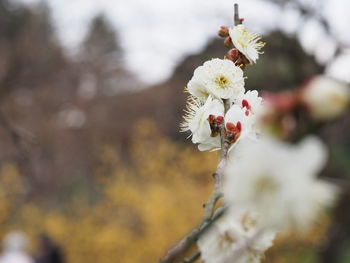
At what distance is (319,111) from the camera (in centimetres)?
41

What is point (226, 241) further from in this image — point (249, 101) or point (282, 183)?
point (282, 183)

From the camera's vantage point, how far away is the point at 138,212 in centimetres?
629

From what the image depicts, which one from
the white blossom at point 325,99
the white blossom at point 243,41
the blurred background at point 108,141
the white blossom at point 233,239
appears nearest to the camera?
the white blossom at point 325,99

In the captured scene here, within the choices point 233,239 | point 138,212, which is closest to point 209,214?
point 233,239

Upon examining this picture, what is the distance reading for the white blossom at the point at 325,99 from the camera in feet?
1.34

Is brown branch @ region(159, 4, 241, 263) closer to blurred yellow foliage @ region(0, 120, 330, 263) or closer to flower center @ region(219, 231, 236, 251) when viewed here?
flower center @ region(219, 231, 236, 251)

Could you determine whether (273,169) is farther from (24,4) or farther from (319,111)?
(24,4)

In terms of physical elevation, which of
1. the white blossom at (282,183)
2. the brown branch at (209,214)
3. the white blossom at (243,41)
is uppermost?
the white blossom at (243,41)

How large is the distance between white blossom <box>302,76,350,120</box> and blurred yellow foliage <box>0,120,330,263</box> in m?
5.23

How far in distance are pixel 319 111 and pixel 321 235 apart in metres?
5.64

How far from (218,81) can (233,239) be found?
272mm

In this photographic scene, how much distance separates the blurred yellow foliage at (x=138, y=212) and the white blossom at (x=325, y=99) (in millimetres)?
5228

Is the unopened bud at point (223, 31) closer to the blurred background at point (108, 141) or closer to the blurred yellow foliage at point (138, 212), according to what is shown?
the blurred background at point (108, 141)

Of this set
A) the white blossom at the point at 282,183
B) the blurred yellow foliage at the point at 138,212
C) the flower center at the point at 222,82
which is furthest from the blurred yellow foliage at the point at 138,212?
the white blossom at the point at 282,183
